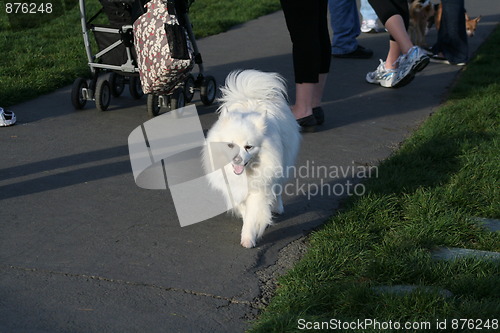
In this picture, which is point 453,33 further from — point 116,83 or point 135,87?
point 116,83

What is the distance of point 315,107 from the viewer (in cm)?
661

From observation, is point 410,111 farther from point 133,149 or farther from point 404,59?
point 133,149

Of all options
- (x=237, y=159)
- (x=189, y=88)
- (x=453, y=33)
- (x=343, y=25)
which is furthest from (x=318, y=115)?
(x=453, y=33)

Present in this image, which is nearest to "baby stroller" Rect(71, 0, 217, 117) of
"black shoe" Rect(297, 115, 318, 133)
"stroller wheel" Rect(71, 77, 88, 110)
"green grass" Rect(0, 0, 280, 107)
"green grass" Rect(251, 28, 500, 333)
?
"stroller wheel" Rect(71, 77, 88, 110)

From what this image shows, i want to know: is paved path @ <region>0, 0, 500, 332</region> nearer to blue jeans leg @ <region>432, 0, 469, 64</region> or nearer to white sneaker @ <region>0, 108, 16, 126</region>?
white sneaker @ <region>0, 108, 16, 126</region>

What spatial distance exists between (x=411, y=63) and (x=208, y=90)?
1.95 m

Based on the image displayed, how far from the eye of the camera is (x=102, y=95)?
6.62m

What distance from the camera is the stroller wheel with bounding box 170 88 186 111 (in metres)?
6.34

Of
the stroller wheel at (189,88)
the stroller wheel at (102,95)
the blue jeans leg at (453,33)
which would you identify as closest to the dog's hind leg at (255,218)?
the stroller wheel at (189,88)

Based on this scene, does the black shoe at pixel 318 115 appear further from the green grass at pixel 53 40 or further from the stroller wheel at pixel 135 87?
the green grass at pixel 53 40

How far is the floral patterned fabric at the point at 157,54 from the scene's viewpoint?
19.4 feet

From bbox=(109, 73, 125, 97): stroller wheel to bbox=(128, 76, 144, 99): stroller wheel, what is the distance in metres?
0.09

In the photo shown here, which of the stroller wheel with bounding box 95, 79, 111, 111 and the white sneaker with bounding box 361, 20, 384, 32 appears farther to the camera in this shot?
the white sneaker with bounding box 361, 20, 384, 32

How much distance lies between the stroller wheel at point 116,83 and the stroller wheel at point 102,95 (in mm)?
181
